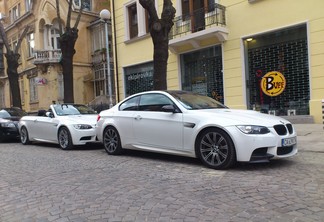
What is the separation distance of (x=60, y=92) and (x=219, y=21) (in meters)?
17.6

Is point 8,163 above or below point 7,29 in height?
below

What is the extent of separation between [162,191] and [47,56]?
26.3 m

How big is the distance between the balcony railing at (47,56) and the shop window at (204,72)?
1477cm

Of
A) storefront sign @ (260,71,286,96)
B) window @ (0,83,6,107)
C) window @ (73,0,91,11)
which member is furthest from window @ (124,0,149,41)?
window @ (0,83,6,107)

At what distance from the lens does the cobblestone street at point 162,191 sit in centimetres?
421

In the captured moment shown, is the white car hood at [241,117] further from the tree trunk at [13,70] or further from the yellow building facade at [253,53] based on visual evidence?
the tree trunk at [13,70]

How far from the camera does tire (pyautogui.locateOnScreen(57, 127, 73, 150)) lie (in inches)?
400

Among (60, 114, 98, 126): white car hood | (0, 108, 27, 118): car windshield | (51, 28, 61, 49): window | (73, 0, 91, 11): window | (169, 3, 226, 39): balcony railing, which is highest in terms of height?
(73, 0, 91, 11): window

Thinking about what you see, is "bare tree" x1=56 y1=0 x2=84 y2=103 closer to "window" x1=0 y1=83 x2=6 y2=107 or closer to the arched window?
the arched window

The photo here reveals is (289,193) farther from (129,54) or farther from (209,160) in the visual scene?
(129,54)

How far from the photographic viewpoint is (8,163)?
322 inches

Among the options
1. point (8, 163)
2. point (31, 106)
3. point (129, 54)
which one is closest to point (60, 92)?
point (31, 106)

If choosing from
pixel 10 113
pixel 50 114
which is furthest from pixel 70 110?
pixel 10 113

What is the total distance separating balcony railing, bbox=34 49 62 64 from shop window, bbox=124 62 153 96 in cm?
1021
